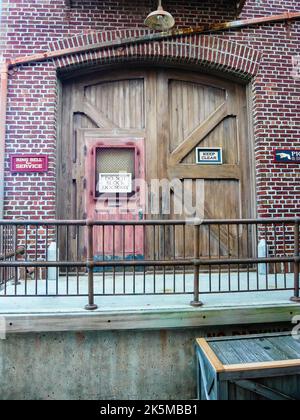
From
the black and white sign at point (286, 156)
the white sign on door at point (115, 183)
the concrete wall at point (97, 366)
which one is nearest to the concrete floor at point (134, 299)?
the concrete wall at point (97, 366)

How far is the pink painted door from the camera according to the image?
16.7 feet

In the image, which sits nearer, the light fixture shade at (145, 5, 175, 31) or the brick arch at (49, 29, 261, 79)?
the light fixture shade at (145, 5, 175, 31)

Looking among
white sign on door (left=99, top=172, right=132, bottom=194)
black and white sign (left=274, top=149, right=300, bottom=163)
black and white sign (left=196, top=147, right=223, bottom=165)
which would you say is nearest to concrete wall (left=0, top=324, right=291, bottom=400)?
white sign on door (left=99, top=172, right=132, bottom=194)

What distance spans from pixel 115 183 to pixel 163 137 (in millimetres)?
1201

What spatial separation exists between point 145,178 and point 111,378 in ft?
10.5

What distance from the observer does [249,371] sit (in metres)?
2.47

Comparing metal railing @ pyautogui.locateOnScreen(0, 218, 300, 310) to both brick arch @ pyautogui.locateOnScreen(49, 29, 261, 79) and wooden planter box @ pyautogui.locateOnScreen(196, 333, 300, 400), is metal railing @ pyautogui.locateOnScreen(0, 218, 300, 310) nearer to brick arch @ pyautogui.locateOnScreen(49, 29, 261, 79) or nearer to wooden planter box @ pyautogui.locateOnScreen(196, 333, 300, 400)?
wooden planter box @ pyautogui.locateOnScreen(196, 333, 300, 400)

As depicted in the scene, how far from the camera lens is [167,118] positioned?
209 inches

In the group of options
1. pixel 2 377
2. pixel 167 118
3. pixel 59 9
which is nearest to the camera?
pixel 2 377

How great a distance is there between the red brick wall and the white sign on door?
0.83 m

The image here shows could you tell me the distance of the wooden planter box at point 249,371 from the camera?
2.46 metres

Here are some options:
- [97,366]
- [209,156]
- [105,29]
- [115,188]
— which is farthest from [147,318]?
[105,29]
